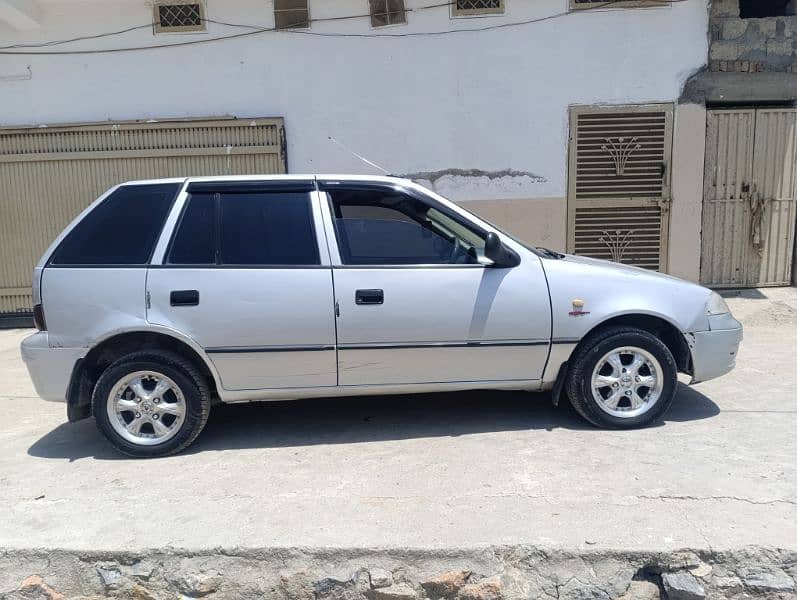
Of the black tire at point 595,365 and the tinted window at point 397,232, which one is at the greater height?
the tinted window at point 397,232

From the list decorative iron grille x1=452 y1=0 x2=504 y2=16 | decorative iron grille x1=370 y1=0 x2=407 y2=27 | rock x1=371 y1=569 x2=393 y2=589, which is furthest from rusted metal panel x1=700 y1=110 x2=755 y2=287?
rock x1=371 y1=569 x2=393 y2=589

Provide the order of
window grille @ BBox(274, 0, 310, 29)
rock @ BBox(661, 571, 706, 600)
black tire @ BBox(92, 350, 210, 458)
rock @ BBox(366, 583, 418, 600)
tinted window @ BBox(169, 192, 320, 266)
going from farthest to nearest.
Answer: window grille @ BBox(274, 0, 310, 29)
tinted window @ BBox(169, 192, 320, 266)
black tire @ BBox(92, 350, 210, 458)
rock @ BBox(366, 583, 418, 600)
rock @ BBox(661, 571, 706, 600)

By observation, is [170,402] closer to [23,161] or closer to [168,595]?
[168,595]

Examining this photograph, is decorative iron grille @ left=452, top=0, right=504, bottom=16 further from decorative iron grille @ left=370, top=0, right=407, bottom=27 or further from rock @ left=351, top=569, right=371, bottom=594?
rock @ left=351, top=569, right=371, bottom=594

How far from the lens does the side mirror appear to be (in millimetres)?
4164

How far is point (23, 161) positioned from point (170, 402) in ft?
19.4

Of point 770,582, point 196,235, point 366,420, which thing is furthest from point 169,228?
point 770,582

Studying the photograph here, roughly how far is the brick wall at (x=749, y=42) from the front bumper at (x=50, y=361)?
311 inches

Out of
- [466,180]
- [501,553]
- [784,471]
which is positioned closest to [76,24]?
[466,180]

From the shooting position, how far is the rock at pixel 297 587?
3.02m

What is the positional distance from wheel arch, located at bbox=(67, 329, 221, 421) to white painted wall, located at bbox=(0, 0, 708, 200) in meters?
4.59

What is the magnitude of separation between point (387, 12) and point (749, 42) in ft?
14.9

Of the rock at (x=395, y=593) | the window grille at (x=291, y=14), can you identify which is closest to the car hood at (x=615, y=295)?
the rock at (x=395, y=593)

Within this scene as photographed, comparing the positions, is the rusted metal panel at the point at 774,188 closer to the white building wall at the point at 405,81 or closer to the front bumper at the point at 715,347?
the white building wall at the point at 405,81
